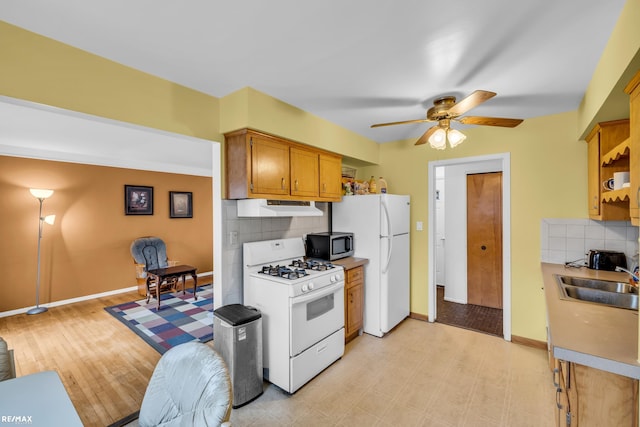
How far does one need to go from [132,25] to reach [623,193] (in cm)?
307

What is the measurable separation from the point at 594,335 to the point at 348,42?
197cm

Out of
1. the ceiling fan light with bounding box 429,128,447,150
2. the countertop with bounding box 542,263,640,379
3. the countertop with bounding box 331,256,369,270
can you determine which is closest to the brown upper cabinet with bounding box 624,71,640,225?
the countertop with bounding box 542,263,640,379

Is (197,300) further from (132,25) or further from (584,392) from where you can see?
(584,392)

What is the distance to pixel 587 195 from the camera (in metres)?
2.73

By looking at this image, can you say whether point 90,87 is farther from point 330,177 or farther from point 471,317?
point 471,317

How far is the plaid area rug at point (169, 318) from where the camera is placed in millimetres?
3324

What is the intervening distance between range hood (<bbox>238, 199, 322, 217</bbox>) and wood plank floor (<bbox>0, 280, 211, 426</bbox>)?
66.9 inches

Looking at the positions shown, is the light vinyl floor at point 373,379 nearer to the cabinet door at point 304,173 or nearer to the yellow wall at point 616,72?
the cabinet door at point 304,173

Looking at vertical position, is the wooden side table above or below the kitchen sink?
below

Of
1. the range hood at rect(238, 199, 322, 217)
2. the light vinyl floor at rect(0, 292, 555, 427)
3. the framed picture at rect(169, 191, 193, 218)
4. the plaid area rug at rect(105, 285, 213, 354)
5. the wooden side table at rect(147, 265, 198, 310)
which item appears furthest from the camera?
the framed picture at rect(169, 191, 193, 218)

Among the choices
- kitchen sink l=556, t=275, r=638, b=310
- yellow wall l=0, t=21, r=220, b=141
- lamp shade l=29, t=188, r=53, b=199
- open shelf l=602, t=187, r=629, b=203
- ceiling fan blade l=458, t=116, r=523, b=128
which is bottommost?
kitchen sink l=556, t=275, r=638, b=310

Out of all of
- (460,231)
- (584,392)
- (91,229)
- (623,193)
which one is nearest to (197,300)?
(91,229)

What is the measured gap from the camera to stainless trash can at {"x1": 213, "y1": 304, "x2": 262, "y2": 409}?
2.10 meters

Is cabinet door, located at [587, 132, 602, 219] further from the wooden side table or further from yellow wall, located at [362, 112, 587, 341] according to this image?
the wooden side table
